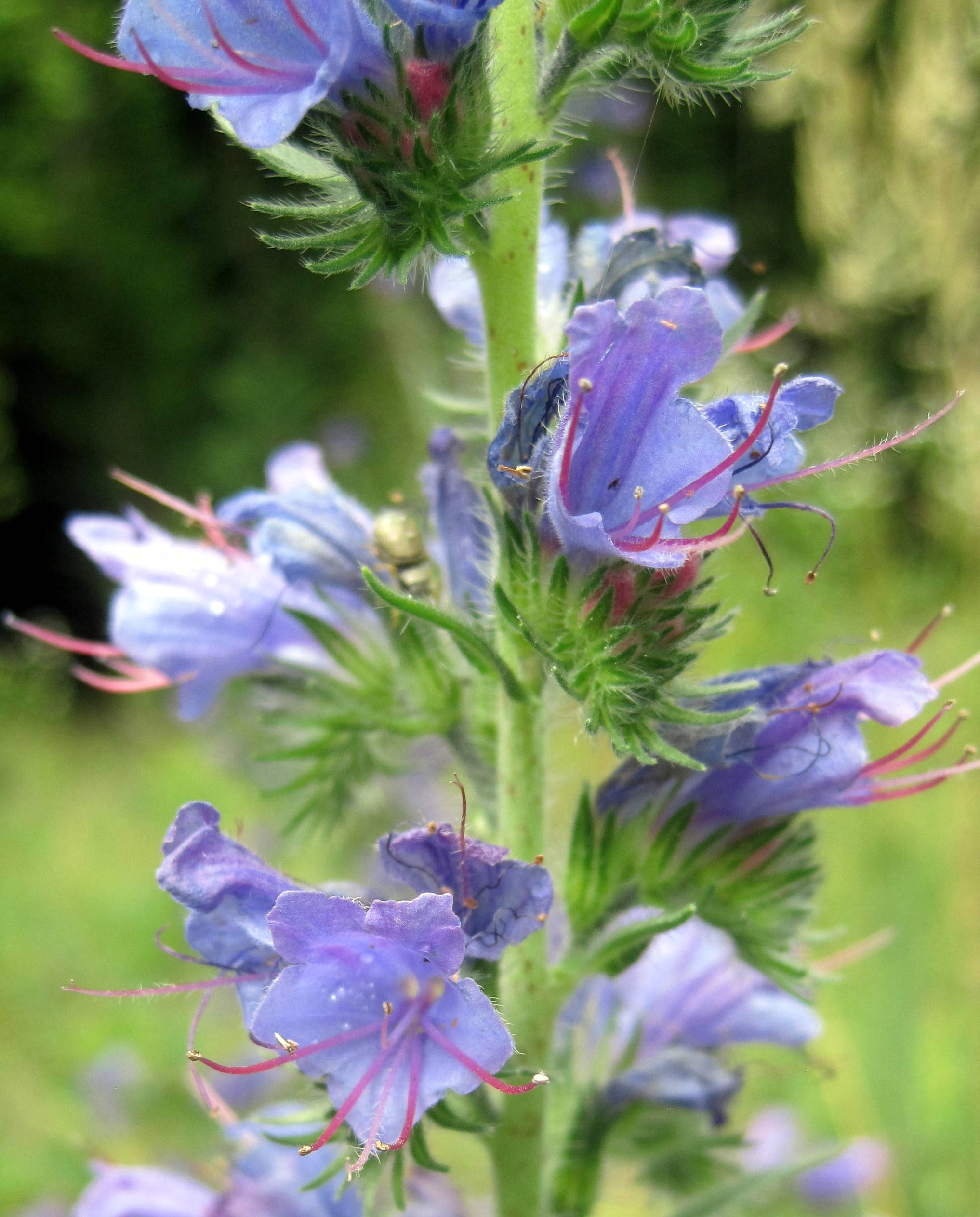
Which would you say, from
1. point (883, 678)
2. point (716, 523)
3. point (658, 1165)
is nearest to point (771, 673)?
point (883, 678)

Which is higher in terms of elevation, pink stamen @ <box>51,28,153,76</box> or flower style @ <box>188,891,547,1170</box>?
pink stamen @ <box>51,28,153,76</box>

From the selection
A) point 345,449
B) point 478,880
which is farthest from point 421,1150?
point 345,449

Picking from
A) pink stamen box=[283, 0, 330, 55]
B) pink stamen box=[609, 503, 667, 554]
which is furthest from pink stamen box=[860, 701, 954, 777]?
pink stamen box=[283, 0, 330, 55]

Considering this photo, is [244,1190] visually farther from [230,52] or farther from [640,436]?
[230,52]

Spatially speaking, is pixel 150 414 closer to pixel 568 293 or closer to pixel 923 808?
pixel 923 808

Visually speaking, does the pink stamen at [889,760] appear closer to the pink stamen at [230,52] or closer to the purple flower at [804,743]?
the purple flower at [804,743]

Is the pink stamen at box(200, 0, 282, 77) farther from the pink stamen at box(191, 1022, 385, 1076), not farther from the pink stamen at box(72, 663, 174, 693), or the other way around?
the pink stamen at box(191, 1022, 385, 1076)

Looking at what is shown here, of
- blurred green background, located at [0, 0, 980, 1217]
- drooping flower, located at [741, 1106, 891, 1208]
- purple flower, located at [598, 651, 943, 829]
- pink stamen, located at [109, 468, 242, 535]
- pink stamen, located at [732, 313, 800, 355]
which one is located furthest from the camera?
blurred green background, located at [0, 0, 980, 1217]

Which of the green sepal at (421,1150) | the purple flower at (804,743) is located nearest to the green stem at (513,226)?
the purple flower at (804,743)
